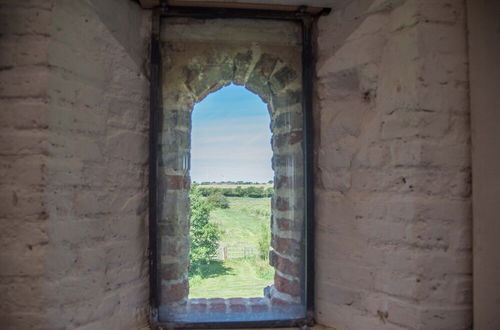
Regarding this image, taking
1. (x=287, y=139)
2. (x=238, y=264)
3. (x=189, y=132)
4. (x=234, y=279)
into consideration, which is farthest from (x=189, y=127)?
(x=238, y=264)

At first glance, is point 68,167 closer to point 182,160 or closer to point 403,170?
point 182,160

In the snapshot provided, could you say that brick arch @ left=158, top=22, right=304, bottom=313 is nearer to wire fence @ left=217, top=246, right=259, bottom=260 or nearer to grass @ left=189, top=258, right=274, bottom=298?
grass @ left=189, top=258, right=274, bottom=298

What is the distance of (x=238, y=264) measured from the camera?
17219 millimetres

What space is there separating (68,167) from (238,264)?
16925 mm

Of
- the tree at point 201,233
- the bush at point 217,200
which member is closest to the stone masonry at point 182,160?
the tree at point 201,233

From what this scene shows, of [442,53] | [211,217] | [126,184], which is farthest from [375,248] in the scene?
[211,217]

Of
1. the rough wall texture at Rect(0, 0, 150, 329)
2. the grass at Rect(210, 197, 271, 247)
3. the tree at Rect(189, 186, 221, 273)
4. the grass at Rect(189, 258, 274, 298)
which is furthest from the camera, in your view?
the grass at Rect(210, 197, 271, 247)

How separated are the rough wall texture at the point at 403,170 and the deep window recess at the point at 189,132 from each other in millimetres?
173

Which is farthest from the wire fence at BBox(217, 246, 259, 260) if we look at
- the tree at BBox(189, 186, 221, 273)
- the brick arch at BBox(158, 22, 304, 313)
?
the brick arch at BBox(158, 22, 304, 313)

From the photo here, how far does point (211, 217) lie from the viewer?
1523 centimetres

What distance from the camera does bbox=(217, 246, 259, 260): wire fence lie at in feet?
56.7

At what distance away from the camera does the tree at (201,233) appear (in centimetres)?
1345

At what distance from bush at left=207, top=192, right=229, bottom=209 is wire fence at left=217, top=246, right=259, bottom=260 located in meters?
2.54

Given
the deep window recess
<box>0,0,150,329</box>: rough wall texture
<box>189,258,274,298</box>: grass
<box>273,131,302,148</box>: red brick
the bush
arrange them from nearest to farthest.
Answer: <box>0,0,150,329</box>: rough wall texture < the deep window recess < <box>273,131,302,148</box>: red brick < <box>189,258,274,298</box>: grass < the bush
